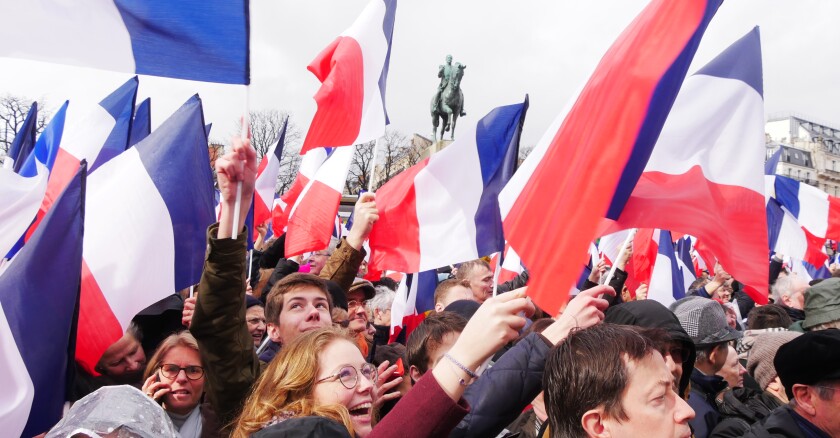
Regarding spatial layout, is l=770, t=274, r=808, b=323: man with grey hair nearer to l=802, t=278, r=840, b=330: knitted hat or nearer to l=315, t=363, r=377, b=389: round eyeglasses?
l=802, t=278, r=840, b=330: knitted hat

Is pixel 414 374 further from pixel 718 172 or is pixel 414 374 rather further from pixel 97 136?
pixel 97 136

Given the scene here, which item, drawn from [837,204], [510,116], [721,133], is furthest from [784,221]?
[721,133]

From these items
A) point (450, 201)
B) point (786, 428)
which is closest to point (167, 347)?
point (450, 201)

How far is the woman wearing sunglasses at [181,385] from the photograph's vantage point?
99.3 inches

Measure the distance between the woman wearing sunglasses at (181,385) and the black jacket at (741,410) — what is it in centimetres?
200

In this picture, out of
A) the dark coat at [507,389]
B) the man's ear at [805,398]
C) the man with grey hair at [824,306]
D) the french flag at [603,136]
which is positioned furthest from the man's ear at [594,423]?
the man with grey hair at [824,306]

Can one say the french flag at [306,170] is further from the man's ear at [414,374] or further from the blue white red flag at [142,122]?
the man's ear at [414,374]

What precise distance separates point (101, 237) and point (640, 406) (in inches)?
102

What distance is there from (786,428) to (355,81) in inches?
119

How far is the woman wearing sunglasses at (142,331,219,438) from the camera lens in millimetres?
2523

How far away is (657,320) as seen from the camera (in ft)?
9.23

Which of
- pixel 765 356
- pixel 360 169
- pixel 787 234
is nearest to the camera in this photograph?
pixel 765 356

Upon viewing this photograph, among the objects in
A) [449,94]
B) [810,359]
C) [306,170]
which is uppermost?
[449,94]

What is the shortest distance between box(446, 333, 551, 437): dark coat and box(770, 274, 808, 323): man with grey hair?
498 cm
